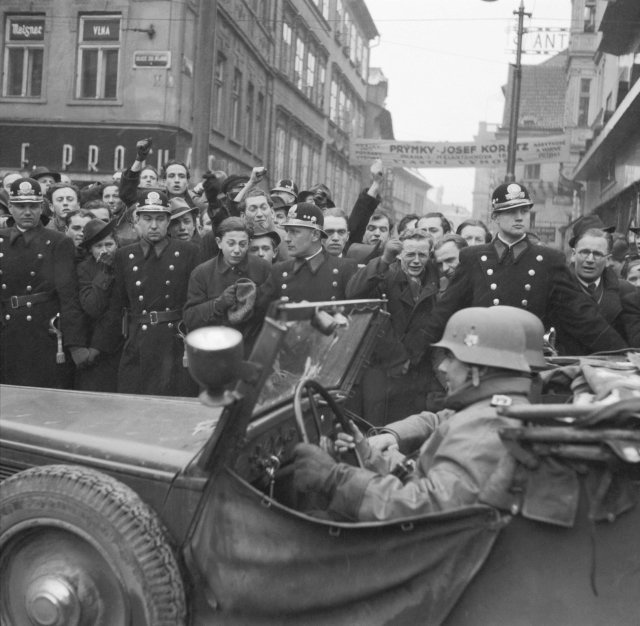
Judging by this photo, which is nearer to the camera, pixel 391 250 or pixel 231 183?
pixel 391 250

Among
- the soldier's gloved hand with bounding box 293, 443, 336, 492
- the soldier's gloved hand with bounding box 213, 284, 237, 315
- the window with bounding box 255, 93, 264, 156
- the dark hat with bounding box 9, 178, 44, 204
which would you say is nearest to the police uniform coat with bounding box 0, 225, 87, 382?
the dark hat with bounding box 9, 178, 44, 204

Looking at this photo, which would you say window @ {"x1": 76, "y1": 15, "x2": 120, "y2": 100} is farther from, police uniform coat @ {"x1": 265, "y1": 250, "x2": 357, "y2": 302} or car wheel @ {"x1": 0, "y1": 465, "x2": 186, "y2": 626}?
car wheel @ {"x1": 0, "y1": 465, "x2": 186, "y2": 626}

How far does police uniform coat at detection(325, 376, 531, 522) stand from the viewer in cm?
264

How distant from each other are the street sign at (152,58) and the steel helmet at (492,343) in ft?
52.0

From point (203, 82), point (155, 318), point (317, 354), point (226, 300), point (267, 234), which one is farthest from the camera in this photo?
point (203, 82)

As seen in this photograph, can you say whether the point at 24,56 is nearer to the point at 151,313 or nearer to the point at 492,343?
the point at 151,313

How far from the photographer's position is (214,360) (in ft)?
8.13

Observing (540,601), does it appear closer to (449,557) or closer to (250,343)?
(449,557)

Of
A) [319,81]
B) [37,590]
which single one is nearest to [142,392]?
[37,590]

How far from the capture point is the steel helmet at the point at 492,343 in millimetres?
2855

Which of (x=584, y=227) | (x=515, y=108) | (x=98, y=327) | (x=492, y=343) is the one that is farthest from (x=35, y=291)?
(x=515, y=108)

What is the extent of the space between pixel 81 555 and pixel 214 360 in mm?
904

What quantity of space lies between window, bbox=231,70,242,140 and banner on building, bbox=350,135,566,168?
4.39 meters

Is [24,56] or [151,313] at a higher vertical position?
[24,56]
